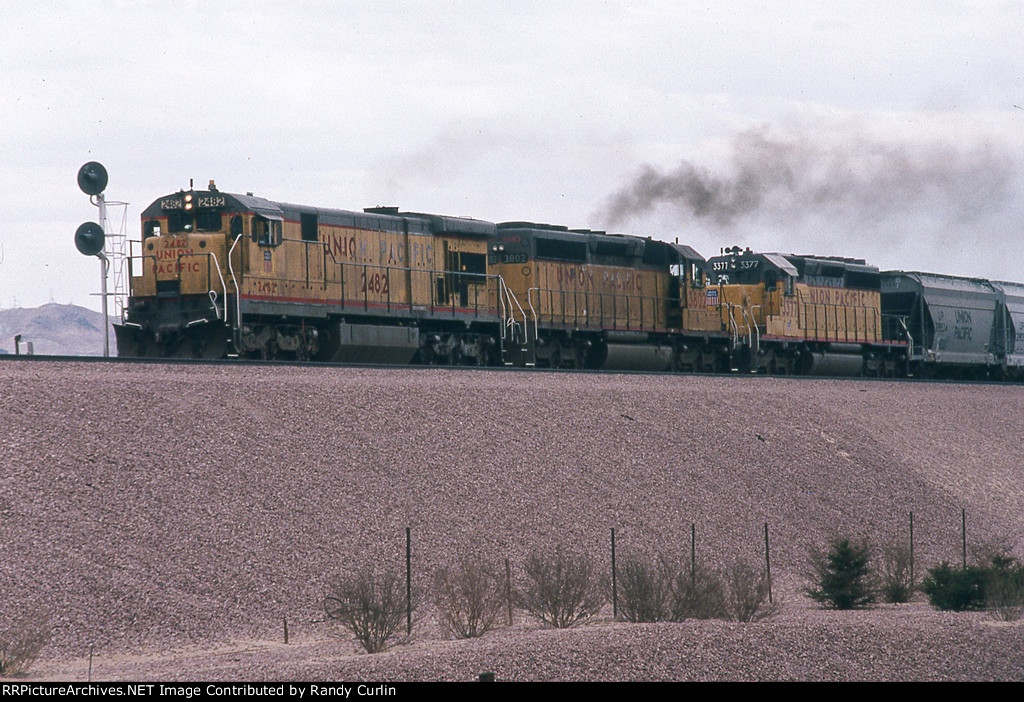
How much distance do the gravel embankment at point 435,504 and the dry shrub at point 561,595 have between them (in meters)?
0.46

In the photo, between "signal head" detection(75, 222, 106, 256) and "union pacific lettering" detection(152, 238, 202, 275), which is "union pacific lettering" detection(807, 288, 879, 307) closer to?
"union pacific lettering" detection(152, 238, 202, 275)

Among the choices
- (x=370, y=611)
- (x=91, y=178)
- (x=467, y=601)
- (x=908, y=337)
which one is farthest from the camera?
(x=908, y=337)

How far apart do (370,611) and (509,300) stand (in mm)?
16347

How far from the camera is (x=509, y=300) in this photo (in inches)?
1186

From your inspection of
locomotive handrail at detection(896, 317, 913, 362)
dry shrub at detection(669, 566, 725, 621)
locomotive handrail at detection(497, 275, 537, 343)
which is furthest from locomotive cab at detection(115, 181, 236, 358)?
locomotive handrail at detection(896, 317, 913, 362)

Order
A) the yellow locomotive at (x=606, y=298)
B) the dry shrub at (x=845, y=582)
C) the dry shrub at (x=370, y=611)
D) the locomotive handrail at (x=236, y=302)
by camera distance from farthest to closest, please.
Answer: the yellow locomotive at (x=606, y=298), the locomotive handrail at (x=236, y=302), the dry shrub at (x=845, y=582), the dry shrub at (x=370, y=611)

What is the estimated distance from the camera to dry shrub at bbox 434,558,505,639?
48.5 feet

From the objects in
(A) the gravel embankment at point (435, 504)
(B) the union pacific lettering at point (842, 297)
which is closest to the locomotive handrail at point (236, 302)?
(A) the gravel embankment at point (435, 504)

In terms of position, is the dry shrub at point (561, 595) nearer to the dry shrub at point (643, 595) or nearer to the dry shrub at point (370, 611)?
the dry shrub at point (643, 595)

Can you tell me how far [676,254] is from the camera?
1363 inches

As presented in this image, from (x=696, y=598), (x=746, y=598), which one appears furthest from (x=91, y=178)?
(x=746, y=598)

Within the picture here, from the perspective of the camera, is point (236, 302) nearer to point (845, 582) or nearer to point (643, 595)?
point (643, 595)

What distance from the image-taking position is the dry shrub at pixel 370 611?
14094mm
